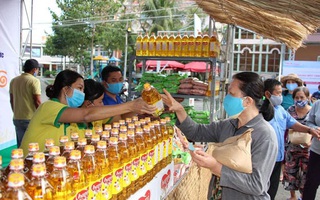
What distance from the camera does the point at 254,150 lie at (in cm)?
223

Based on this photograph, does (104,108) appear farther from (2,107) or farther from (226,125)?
(2,107)

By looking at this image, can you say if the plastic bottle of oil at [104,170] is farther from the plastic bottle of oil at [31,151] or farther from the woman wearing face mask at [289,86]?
the woman wearing face mask at [289,86]

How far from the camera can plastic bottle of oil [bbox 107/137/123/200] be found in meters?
1.71

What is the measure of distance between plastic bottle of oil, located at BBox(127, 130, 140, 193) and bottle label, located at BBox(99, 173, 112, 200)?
26 centimetres

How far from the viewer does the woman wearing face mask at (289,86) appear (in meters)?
6.52

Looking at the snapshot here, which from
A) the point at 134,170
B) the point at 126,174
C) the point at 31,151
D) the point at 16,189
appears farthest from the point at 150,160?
the point at 16,189

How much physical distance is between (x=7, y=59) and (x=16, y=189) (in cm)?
531

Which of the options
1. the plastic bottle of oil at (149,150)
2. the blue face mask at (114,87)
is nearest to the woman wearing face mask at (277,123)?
the blue face mask at (114,87)

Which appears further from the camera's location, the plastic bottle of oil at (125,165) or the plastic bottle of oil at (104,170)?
the plastic bottle of oil at (125,165)

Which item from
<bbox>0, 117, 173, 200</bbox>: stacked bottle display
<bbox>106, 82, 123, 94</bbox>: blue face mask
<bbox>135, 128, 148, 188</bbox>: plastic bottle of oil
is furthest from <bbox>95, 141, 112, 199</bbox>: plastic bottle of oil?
<bbox>106, 82, 123, 94</bbox>: blue face mask

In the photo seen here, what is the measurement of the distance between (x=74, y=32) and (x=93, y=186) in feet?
77.7

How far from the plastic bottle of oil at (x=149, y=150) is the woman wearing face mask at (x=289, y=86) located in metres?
5.04

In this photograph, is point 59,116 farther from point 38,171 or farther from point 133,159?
point 38,171

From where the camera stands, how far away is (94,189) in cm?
151
